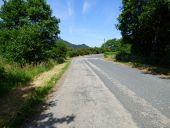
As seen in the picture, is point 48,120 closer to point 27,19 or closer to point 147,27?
A: point 147,27

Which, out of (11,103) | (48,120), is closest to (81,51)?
(11,103)

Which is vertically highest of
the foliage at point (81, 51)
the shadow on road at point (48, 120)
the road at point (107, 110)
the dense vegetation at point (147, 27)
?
the dense vegetation at point (147, 27)

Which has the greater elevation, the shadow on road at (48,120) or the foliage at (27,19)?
the foliage at (27,19)

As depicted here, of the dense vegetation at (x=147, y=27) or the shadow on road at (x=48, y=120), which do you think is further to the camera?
the dense vegetation at (x=147, y=27)

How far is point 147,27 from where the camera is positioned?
34.0m

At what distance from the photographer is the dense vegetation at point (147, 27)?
85.3ft

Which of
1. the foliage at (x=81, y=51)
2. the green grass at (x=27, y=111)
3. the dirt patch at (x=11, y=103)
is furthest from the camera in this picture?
the foliage at (x=81, y=51)

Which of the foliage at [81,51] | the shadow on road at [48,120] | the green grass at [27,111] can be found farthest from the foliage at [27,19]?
the foliage at [81,51]

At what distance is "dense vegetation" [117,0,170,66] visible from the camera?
26000 mm

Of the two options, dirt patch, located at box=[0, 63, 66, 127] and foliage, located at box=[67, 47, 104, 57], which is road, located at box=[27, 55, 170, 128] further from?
foliage, located at box=[67, 47, 104, 57]

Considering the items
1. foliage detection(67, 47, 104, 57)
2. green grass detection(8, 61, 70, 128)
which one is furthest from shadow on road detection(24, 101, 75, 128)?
foliage detection(67, 47, 104, 57)

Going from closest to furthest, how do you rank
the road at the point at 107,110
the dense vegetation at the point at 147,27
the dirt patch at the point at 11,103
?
1. the road at the point at 107,110
2. the dirt patch at the point at 11,103
3. the dense vegetation at the point at 147,27

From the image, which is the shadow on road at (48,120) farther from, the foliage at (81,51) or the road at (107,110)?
the foliage at (81,51)

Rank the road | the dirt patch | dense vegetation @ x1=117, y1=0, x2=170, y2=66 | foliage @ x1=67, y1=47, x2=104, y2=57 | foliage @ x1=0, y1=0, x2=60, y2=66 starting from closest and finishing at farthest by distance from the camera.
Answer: the road → the dirt patch → dense vegetation @ x1=117, y1=0, x2=170, y2=66 → foliage @ x1=0, y1=0, x2=60, y2=66 → foliage @ x1=67, y1=47, x2=104, y2=57
